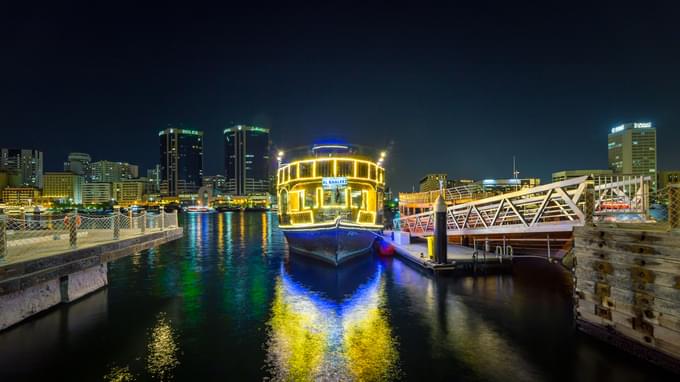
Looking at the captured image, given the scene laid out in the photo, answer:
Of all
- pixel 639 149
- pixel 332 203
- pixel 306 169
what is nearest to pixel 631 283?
pixel 332 203

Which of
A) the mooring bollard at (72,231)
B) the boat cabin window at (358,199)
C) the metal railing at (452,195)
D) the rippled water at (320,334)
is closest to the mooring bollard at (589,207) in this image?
the rippled water at (320,334)

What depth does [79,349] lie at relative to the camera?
38.2 feet

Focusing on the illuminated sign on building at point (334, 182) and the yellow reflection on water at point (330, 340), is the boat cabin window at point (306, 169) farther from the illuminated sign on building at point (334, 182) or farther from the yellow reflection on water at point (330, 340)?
the yellow reflection on water at point (330, 340)

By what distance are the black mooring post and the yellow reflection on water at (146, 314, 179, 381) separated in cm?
1487

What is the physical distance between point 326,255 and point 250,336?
46.3ft

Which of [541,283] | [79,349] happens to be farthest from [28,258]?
[541,283]

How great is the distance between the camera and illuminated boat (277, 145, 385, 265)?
26.3 m

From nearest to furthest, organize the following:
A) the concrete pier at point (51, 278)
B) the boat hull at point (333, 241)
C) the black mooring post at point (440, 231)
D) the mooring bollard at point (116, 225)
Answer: the concrete pier at point (51, 278) < the mooring bollard at point (116, 225) < the black mooring post at point (440, 231) < the boat hull at point (333, 241)

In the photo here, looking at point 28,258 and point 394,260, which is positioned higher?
point 28,258

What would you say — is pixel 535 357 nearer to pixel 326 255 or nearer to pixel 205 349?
pixel 205 349

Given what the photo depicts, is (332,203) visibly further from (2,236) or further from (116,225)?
(2,236)

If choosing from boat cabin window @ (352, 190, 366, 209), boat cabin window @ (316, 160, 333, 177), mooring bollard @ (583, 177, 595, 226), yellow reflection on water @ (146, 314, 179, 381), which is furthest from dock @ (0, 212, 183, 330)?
mooring bollard @ (583, 177, 595, 226)

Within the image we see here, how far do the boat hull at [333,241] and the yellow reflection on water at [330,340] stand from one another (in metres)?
6.76

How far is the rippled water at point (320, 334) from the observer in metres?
10.1
